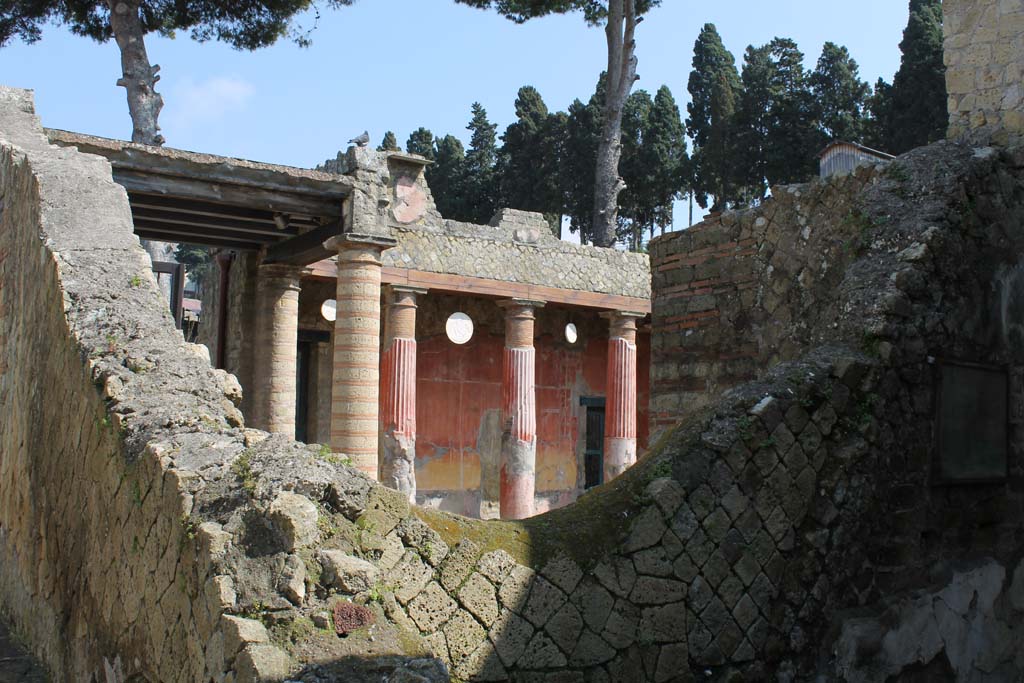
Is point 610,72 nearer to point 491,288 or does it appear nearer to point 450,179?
point 491,288

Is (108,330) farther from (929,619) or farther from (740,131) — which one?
(740,131)

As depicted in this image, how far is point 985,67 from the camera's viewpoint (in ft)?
19.3

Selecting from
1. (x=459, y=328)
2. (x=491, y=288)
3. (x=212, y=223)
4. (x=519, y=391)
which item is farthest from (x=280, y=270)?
(x=519, y=391)

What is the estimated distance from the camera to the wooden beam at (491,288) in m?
12.6

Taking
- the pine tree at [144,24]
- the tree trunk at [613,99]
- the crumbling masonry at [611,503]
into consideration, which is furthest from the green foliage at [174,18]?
the crumbling masonry at [611,503]

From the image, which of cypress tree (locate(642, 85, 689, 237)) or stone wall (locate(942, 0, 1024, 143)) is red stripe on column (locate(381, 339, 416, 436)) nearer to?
stone wall (locate(942, 0, 1024, 143))

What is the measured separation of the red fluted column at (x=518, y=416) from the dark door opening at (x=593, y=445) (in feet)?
8.61

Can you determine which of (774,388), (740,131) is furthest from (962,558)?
(740,131)

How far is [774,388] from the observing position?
4.28 metres

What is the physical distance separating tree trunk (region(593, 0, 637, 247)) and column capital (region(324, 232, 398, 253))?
466 inches

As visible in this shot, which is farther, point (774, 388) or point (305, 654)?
point (774, 388)

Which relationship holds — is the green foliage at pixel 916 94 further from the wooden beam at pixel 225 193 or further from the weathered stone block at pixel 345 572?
the weathered stone block at pixel 345 572

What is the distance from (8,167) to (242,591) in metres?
4.13

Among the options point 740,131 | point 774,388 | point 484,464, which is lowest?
point 484,464
